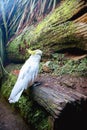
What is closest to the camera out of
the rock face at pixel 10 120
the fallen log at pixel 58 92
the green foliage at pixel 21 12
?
the fallen log at pixel 58 92

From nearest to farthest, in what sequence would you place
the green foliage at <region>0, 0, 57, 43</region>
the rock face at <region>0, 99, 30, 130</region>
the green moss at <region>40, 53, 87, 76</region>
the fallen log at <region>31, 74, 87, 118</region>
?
1. the fallen log at <region>31, 74, 87, 118</region>
2. the rock face at <region>0, 99, 30, 130</region>
3. the green moss at <region>40, 53, 87, 76</region>
4. the green foliage at <region>0, 0, 57, 43</region>

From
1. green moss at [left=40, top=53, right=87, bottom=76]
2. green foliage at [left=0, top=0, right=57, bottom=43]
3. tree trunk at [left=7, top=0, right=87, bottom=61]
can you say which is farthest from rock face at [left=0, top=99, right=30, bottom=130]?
green foliage at [left=0, top=0, right=57, bottom=43]

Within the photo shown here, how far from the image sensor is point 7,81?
4.73 meters

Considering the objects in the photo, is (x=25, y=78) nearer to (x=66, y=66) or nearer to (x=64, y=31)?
(x=66, y=66)

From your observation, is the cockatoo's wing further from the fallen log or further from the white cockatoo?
the fallen log

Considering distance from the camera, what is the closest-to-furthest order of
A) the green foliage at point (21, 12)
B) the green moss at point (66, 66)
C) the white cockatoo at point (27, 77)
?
1. the white cockatoo at point (27, 77)
2. the green moss at point (66, 66)
3. the green foliage at point (21, 12)

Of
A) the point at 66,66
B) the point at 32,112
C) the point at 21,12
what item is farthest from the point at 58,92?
the point at 21,12

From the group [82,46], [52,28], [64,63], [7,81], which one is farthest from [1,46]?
[82,46]

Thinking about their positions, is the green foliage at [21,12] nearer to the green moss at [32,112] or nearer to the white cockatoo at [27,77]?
the white cockatoo at [27,77]

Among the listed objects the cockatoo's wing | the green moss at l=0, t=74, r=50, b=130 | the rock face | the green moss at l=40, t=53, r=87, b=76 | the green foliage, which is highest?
the green foliage

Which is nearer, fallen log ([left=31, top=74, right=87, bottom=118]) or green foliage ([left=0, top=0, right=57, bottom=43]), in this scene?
fallen log ([left=31, top=74, right=87, bottom=118])

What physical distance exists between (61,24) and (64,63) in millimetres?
790

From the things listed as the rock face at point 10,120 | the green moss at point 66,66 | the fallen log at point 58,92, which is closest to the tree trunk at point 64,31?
the green moss at point 66,66

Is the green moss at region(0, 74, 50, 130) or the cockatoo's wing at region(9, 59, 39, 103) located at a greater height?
the cockatoo's wing at region(9, 59, 39, 103)
